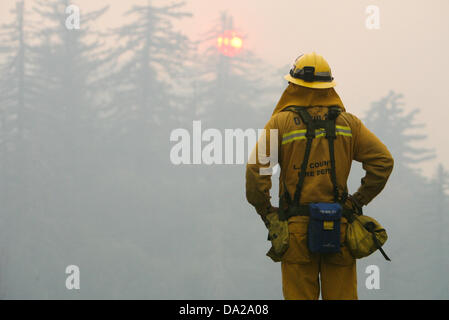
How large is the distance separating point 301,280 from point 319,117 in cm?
115

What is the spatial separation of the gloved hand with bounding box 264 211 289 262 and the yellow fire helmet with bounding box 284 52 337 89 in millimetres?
971

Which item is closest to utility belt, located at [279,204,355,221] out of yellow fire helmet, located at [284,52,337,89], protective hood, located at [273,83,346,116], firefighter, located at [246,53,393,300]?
firefighter, located at [246,53,393,300]

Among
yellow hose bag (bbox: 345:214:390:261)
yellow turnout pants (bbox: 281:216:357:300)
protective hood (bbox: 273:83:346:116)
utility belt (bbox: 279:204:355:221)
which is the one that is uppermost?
protective hood (bbox: 273:83:346:116)

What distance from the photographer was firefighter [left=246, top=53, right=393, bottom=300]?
3648 mm

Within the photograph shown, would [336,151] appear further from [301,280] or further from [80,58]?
[80,58]

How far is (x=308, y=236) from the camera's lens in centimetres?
365

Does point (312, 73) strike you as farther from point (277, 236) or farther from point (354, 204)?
point (277, 236)

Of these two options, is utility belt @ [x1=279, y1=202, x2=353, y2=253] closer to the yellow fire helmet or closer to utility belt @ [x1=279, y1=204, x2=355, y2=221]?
utility belt @ [x1=279, y1=204, x2=355, y2=221]

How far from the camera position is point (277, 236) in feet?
12.1

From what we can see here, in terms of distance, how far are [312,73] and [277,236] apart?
1.18m

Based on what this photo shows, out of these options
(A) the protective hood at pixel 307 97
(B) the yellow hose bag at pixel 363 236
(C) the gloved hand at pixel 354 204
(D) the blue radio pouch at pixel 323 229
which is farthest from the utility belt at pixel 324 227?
(A) the protective hood at pixel 307 97

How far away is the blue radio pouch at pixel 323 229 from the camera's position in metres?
3.56

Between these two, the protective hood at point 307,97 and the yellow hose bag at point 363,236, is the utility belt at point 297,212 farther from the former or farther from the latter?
the protective hood at point 307,97
